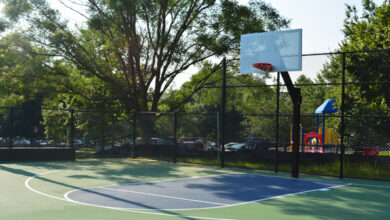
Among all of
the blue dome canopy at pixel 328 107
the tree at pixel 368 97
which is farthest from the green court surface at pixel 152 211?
the blue dome canopy at pixel 328 107

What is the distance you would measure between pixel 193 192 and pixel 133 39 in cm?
1518

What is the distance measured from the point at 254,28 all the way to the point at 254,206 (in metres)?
16.6

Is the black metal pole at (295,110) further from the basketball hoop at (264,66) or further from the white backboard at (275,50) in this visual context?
the basketball hoop at (264,66)

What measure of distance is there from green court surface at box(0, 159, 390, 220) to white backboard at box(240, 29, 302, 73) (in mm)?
3973

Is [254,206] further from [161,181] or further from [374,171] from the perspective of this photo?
[374,171]

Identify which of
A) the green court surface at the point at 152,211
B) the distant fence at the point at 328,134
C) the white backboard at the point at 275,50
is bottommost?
the green court surface at the point at 152,211

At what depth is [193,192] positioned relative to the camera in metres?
11.1

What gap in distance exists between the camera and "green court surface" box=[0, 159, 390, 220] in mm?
8242

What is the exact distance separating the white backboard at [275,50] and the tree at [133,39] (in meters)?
8.23

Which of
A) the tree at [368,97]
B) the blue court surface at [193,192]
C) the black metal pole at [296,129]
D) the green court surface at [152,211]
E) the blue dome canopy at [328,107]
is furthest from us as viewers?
the blue dome canopy at [328,107]

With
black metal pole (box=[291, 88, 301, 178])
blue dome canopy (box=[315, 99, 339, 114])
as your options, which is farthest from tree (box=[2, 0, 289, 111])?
black metal pole (box=[291, 88, 301, 178])

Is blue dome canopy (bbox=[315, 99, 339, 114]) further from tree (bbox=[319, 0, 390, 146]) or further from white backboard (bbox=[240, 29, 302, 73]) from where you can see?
white backboard (bbox=[240, 29, 302, 73])

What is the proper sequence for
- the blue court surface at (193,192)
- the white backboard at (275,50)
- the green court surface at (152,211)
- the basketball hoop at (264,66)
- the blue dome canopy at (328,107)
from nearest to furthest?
the green court surface at (152,211) → the blue court surface at (193,192) → the white backboard at (275,50) → the basketball hoop at (264,66) → the blue dome canopy at (328,107)

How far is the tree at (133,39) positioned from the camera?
23.0 m
